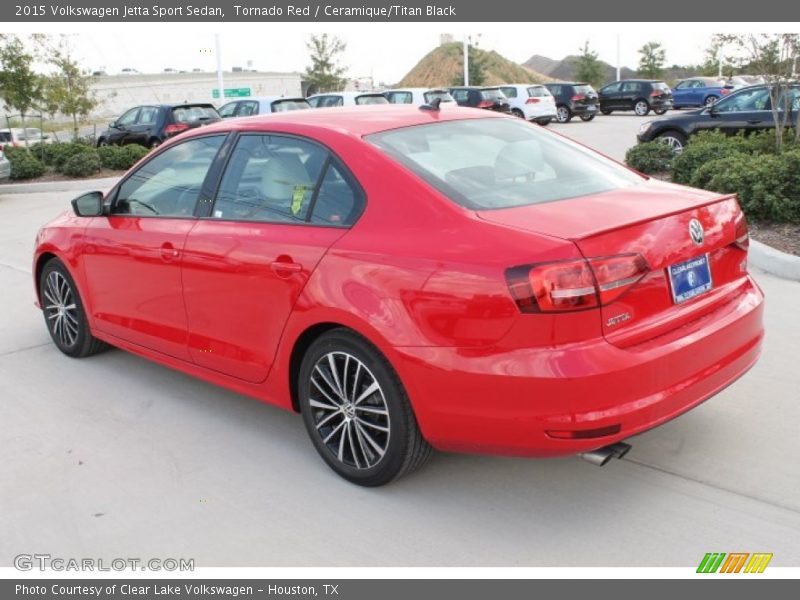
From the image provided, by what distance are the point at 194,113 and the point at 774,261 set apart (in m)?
17.4

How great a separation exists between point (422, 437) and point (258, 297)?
108cm

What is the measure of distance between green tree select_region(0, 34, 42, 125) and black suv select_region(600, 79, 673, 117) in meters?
23.6

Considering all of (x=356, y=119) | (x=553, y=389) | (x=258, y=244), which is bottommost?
(x=553, y=389)

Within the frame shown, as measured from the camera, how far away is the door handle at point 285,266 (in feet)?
12.4

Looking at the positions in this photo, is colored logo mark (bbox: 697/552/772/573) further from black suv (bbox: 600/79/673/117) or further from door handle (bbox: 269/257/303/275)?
black suv (bbox: 600/79/673/117)

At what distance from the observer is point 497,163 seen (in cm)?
395

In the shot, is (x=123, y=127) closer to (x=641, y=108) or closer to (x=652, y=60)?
(x=641, y=108)

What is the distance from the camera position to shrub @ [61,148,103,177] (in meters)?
18.4

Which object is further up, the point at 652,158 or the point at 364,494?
the point at 652,158

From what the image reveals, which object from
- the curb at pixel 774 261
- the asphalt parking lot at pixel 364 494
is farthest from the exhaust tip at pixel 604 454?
the curb at pixel 774 261

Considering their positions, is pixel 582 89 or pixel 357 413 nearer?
pixel 357 413

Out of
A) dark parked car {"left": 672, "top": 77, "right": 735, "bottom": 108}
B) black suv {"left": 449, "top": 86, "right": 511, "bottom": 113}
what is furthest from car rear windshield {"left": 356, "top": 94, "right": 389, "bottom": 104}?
dark parked car {"left": 672, "top": 77, "right": 735, "bottom": 108}

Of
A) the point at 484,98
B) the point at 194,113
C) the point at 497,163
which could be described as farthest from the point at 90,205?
the point at 484,98

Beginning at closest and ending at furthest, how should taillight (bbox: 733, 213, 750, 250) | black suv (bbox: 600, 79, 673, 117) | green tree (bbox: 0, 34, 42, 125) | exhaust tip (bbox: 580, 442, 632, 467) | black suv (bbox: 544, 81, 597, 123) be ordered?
exhaust tip (bbox: 580, 442, 632, 467)
taillight (bbox: 733, 213, 750, 250)
green tree (bbox: 0, 34, 42, 125)
black suv (bbox: 544, 81, 597, 123)
black suv (bbox: 600, 79, 673, 117)
